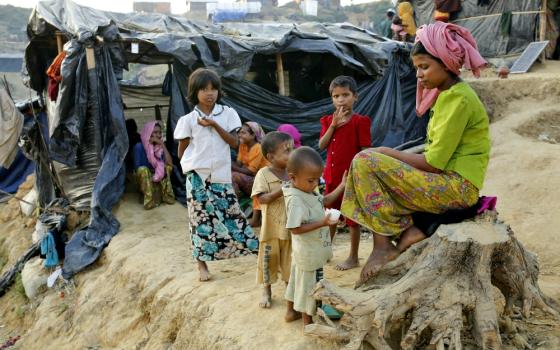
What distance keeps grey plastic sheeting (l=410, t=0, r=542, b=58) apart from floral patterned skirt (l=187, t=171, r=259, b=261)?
10440 mm

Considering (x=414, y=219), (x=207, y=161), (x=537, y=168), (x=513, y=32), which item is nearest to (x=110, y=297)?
(x=207, y=161)

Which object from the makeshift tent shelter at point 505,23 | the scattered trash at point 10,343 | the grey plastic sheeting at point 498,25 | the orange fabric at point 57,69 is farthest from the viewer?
the grey plastic sheeting at point 498,25

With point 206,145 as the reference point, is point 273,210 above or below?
below

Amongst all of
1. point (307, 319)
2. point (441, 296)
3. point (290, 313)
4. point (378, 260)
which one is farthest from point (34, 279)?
point (441, 296)

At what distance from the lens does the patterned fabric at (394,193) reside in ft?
9.18

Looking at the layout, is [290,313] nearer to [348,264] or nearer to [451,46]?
[348,264]

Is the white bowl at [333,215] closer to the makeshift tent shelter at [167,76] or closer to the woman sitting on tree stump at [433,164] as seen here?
the woman sitting on tree stump at [433,164]

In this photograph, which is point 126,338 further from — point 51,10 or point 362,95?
point 362,95

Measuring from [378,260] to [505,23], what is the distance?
36.1 ft

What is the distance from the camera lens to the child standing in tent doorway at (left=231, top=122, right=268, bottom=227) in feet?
19.2

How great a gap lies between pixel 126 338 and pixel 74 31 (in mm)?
3763

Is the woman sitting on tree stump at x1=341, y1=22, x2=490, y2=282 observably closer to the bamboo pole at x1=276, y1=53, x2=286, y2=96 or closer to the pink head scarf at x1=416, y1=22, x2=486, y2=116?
the pink head scarf at x1=416, y1=22, x2=486, y2=116

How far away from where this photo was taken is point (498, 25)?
12430mm

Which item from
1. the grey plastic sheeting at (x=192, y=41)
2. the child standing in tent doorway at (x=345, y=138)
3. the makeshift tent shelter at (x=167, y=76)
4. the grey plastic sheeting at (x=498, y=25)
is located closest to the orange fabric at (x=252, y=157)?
the makeshift tent shelter at (x=167, y=76)
